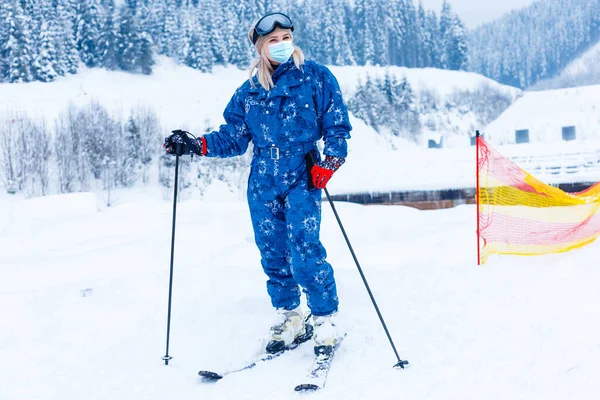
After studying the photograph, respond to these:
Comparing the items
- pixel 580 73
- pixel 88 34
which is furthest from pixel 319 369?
pixel 580 73

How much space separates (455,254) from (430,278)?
117cm

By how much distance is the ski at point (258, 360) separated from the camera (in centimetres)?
285

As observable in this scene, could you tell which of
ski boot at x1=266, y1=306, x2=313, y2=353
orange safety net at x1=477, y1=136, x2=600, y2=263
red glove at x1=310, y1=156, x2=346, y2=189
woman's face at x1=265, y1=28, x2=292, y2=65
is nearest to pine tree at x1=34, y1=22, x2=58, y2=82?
orange safety net at x1=477, y1=136, x2=600, y2=263

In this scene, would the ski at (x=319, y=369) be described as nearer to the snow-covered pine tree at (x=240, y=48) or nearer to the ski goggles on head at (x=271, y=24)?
the ski goggles on head at (x=271, y=24)

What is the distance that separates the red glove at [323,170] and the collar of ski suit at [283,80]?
0.46 metres

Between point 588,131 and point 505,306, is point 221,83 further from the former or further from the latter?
point 505,306

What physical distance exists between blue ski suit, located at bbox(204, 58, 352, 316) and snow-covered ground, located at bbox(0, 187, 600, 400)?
56cm

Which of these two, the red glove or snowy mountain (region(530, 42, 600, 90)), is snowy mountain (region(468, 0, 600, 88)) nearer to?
snowy mountain (region(530, 42, 600, 90))

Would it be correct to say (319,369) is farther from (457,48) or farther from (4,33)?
(457,48)

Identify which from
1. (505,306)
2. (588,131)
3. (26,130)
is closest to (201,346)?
(505,306)

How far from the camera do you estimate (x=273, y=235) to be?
323 cm

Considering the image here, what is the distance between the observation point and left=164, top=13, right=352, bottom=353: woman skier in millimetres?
3076

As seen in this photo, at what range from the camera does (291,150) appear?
3096mm

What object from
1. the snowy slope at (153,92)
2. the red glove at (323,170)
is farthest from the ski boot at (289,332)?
the snowy slope at (153,92)
